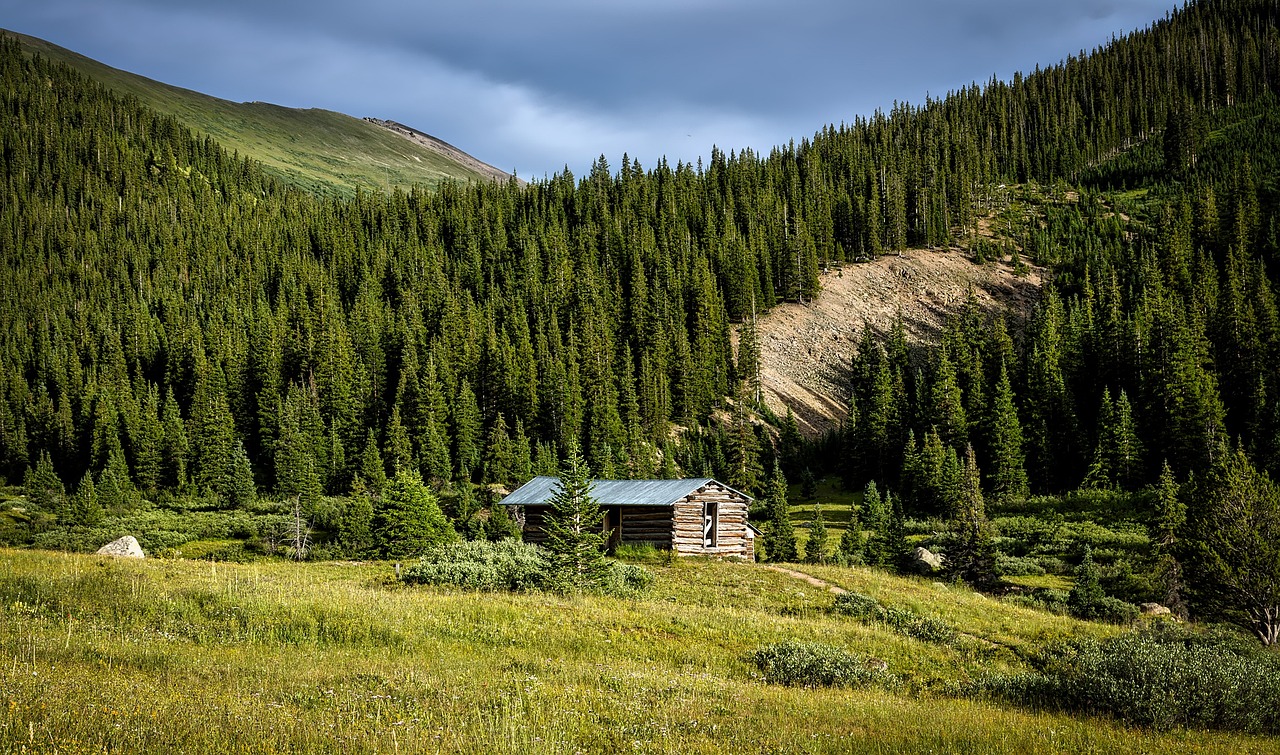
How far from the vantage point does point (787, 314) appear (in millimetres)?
115125

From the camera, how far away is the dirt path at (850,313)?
3964 inches

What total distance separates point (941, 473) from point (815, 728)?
60341 mm

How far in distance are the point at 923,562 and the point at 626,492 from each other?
59.5ft

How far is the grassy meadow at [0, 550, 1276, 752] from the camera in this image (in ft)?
29.4

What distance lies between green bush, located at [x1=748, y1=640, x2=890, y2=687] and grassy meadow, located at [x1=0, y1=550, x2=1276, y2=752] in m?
0.48

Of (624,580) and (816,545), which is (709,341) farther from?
(624,580)

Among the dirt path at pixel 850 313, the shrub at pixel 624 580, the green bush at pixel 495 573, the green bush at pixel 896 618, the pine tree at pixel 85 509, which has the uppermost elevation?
the dirt path at pixel 850 313

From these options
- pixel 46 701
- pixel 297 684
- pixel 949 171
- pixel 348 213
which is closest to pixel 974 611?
pixel 297 684

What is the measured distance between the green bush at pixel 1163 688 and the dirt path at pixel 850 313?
79.0 meters

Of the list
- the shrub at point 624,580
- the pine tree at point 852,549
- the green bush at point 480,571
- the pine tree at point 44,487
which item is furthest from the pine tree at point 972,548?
the pine tree at point 44,487

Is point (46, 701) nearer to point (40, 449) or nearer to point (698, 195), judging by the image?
point (40, 449)

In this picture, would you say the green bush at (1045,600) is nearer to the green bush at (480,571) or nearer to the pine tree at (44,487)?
the green bush at (480,571)

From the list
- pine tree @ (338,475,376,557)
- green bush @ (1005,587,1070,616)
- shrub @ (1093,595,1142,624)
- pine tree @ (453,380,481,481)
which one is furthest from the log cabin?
pine tree @ (453,380,481,481)

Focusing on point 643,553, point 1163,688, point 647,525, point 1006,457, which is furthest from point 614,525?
point 1006,457
